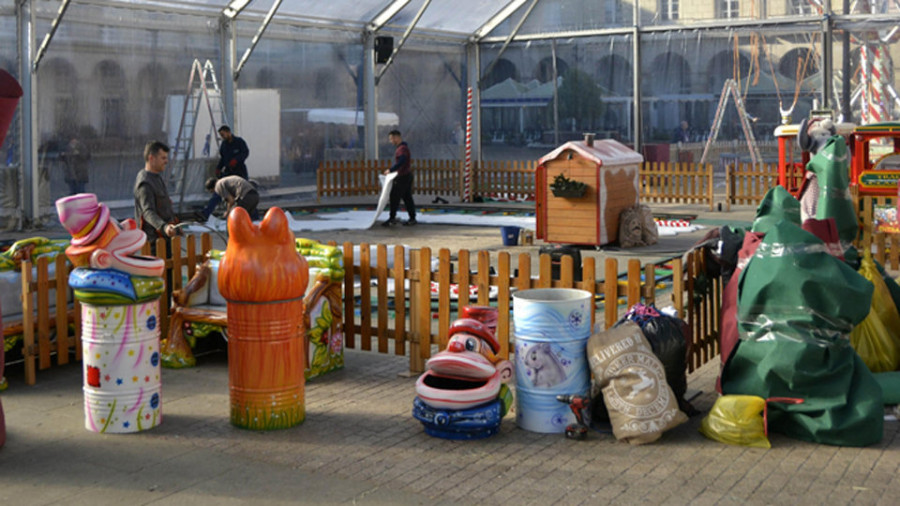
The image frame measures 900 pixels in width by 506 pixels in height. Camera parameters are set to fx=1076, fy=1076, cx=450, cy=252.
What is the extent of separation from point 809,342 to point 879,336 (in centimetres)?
131

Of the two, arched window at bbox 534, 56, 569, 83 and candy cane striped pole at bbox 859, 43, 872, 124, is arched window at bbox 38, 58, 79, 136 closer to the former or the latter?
arched window at bbox 534, 56, 569, 83

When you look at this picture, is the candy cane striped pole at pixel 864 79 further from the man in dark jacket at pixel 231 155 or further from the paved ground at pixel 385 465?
the paved ground at pixel 385 465

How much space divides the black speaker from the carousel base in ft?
62.0

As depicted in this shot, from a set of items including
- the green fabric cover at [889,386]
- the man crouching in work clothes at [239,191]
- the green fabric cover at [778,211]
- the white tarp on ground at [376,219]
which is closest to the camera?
the green fabric cover at [889,386]

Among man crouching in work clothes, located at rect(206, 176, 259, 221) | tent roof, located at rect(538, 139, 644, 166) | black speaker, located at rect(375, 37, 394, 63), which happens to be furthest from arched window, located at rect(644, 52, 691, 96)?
man crouching in work clothes, located at rect(206, 176, 259, 221)

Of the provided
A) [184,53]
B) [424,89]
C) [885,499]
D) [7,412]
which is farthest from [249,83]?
[885,499]

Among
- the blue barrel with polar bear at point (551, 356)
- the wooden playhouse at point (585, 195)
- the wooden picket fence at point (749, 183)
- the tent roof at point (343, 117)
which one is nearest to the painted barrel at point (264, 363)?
the blue barrel with polar bear at point (551, 356)

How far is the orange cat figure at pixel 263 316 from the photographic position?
653 centimetres

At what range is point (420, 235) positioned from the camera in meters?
17.5

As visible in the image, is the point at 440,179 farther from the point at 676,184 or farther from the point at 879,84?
the point at 879,84

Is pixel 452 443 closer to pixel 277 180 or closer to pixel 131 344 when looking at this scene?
pixel 131 344

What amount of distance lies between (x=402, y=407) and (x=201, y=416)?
1.31 meters

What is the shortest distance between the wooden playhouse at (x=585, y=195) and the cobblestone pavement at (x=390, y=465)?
8279 mm

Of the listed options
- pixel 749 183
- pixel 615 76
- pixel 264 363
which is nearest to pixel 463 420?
pixel 264 363
